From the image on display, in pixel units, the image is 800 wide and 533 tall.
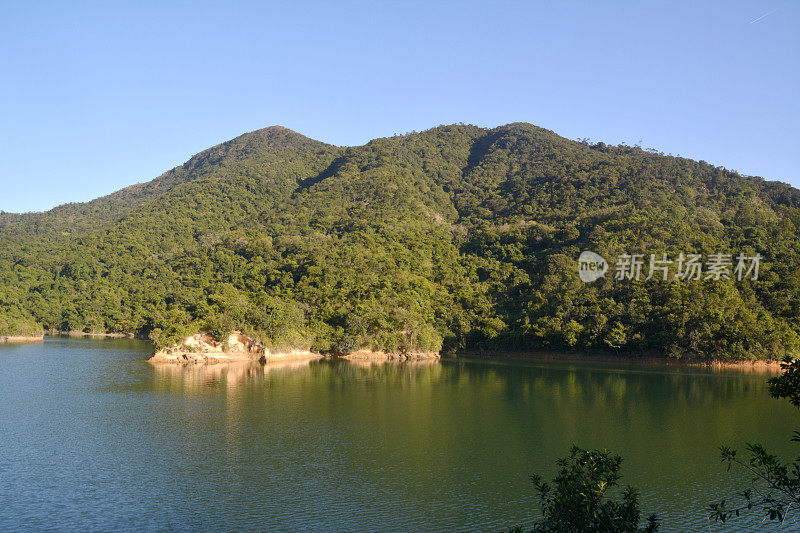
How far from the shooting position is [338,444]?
2238 centimetres

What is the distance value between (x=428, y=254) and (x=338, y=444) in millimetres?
54996

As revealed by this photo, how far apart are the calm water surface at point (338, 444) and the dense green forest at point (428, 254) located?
41.1 feet

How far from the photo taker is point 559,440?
914 inches

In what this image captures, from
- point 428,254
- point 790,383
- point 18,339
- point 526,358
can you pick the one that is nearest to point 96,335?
point 18,339

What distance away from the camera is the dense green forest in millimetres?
53031

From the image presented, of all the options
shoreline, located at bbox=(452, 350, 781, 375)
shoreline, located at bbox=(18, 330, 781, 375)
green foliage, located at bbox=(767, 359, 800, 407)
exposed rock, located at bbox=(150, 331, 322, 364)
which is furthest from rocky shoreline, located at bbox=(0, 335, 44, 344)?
green foliage, located at bbox=(767, 359, 800, 407)

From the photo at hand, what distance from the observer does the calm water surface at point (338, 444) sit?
50.3ft

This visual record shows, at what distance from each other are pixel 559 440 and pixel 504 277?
49.7 m

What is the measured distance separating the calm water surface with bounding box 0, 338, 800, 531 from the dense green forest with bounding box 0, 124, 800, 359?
1254 cm

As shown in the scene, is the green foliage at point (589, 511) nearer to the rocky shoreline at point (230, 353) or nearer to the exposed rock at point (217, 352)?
the rocky shoreline at point (230, 353)

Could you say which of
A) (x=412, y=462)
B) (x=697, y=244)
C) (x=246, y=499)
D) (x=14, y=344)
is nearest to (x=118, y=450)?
(x=246, y=499)

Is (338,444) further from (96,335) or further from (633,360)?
(96,335)

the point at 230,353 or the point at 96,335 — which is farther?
the point at 96,335

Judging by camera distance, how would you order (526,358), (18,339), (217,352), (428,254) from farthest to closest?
(428,254) → (18,339) → (526,358) → (217,352)
